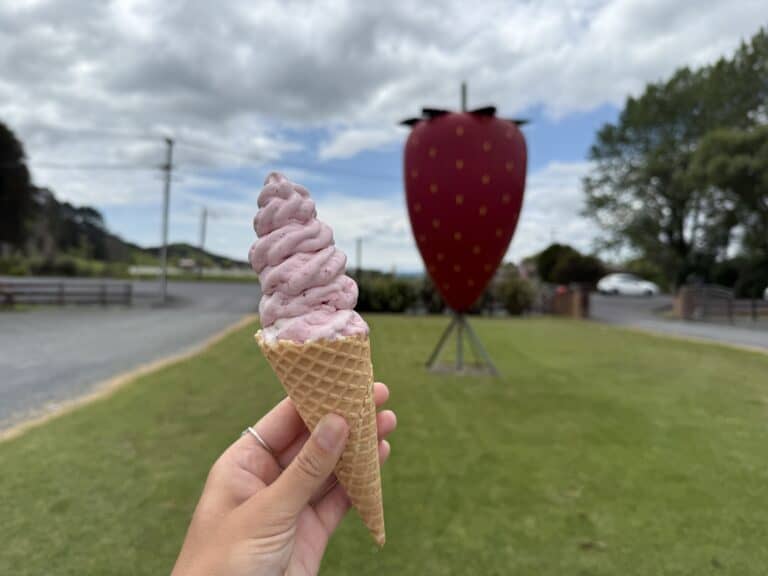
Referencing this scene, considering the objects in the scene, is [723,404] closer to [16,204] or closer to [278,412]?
[278,412]

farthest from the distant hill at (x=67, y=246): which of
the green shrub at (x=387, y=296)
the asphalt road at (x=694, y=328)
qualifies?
the asphalt road at (x=694, y=328)

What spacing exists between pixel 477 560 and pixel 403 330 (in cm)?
997

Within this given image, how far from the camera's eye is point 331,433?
1447mm

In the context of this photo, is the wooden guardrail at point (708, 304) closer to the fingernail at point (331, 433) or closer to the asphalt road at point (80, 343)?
the asphalt road at point (80, 343)

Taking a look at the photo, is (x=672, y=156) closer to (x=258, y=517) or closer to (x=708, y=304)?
(x=708, y=304)

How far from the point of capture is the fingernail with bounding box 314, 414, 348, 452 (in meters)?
1.43

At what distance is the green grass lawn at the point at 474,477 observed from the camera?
269 centimetres

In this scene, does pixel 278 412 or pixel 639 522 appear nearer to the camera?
pixel 278 412

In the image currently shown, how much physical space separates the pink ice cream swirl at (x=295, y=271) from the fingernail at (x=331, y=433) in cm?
25

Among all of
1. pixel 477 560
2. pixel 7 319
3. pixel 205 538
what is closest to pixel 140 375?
pixel 477 560

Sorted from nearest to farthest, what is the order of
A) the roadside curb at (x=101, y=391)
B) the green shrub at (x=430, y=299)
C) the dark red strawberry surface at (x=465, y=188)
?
the roadside curb at (x=101, y=391) → the dark red strawberry surface at (x=465, y=188) → the green shrub at (x=430, y=299)

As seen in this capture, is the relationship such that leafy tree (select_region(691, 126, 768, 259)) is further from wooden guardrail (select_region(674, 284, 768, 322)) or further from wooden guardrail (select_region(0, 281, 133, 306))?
wooden guardrail (select_region(0, 281, 133, 306))

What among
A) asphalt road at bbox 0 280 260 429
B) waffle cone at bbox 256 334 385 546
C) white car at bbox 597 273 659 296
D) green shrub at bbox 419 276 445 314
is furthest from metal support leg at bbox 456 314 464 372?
white car at bbox 597 273 659 296

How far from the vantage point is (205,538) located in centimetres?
143
